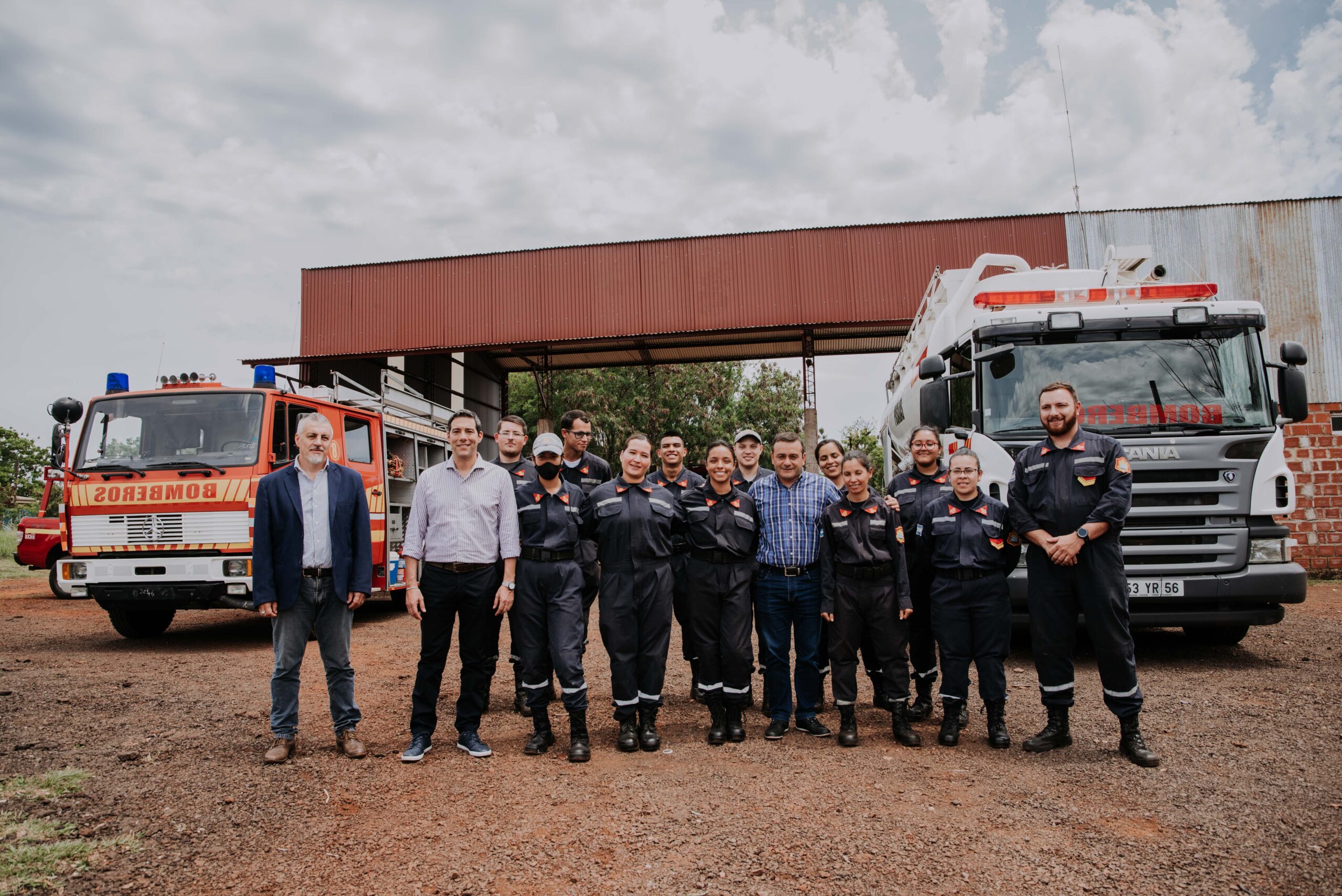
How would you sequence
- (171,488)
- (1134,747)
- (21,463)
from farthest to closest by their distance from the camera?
1. (21,463)
2. (171,488)
3. (1134,747)

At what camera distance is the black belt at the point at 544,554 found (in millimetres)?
4754

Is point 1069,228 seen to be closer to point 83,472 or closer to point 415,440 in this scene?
point 415,440

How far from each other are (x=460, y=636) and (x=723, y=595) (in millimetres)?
1525

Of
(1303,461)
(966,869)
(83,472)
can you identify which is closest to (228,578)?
(83,472)

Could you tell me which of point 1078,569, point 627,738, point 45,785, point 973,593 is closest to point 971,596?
point 973,593

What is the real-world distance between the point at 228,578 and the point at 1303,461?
48.0 feet

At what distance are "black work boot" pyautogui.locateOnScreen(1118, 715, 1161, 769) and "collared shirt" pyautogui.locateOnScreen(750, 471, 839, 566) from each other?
1.84 m

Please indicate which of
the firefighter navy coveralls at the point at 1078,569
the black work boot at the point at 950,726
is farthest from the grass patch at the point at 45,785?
the firefighter navy coveralls at the point at 1078,569

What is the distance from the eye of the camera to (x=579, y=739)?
4598mm

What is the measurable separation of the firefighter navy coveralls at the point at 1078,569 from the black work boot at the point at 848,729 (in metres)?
1.05

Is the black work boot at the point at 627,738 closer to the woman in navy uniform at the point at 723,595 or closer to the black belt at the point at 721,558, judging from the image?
the woman in navy uniform at the point at 723,595

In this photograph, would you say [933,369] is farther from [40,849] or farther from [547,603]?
[40,849]

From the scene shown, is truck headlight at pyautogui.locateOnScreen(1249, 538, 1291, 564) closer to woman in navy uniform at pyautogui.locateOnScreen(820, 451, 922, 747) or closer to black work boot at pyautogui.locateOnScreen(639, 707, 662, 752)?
woman in navy uniform at pyautogui.locateOnScreen(820, 451, 922, 747)

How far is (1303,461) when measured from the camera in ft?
41.7
